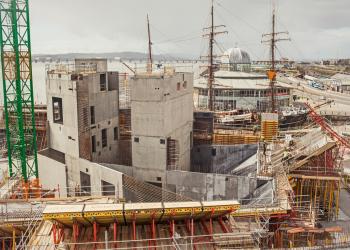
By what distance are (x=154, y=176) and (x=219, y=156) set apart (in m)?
7.75

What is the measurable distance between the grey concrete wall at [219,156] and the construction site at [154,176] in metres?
0.09

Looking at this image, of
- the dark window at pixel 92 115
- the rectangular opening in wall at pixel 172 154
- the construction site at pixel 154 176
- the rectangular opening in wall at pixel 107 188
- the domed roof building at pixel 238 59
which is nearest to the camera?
the construction site at pixel 154 176

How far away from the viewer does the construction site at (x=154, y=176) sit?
51.5ft

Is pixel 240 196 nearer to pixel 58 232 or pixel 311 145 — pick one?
pixel 311 145

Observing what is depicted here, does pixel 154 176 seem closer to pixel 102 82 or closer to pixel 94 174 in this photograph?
pixel 94 174

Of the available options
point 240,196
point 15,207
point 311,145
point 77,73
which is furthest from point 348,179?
point 15,207

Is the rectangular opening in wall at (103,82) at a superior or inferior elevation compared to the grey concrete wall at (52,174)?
superior

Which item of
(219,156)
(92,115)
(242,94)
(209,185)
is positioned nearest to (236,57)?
(242,94)

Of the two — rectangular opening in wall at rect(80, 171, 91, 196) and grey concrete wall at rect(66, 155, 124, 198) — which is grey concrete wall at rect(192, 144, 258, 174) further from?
rectangular opening in wall at rect(80, 171, 91, 196)

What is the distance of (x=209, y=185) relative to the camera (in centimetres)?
2756

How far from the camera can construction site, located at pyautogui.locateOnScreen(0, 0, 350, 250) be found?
51.5 ft

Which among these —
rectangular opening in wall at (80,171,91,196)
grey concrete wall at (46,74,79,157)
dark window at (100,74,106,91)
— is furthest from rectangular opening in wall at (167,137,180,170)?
dark window at (100,74,106,91)

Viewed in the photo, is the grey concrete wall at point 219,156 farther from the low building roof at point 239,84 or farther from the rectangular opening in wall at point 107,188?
the low building roof at point 239,84

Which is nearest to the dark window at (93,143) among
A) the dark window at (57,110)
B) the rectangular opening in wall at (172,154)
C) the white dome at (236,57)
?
the dark window at (57,110)
